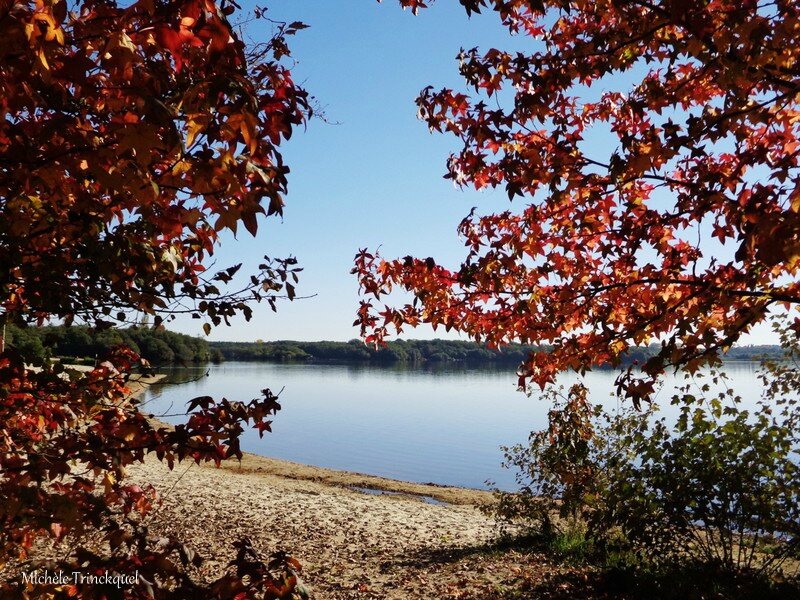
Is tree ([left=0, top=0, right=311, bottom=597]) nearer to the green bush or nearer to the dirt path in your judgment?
the dirt path

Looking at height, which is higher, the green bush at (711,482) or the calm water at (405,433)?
the green bush at (711,482)

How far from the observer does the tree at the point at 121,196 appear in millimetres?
2064

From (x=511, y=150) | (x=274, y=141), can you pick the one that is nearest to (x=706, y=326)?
(x=511, y=150)

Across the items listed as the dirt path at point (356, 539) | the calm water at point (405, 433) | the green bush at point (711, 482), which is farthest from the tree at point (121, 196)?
the calm water at point (405, 433)

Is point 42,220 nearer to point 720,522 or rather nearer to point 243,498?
Answer: point 720,522

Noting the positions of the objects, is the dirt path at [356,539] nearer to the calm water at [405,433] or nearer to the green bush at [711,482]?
the green bush at [711,482]

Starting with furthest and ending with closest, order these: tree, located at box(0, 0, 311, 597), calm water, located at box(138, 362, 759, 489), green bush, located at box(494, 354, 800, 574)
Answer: calm water, located at box(138, 362, 759, 489) < green bush, located at box(494, 354, 800, 574) < tree, located at box(0, 0, 311, 597)

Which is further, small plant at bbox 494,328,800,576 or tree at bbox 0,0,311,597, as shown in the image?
small plant at bbox 494,328,800,576

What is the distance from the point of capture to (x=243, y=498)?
13539mm

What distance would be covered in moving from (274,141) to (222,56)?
456 mm

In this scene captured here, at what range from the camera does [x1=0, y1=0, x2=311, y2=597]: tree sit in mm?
2064

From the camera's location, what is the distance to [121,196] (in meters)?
3.14

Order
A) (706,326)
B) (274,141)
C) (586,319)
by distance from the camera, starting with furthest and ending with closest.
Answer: (586,319) < (706,326) < (274,141)

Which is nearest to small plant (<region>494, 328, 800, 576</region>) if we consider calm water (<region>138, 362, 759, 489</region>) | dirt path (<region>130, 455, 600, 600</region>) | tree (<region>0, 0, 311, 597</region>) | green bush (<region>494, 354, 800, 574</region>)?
green bush (<region>494, 354, 800, 574</region>)
